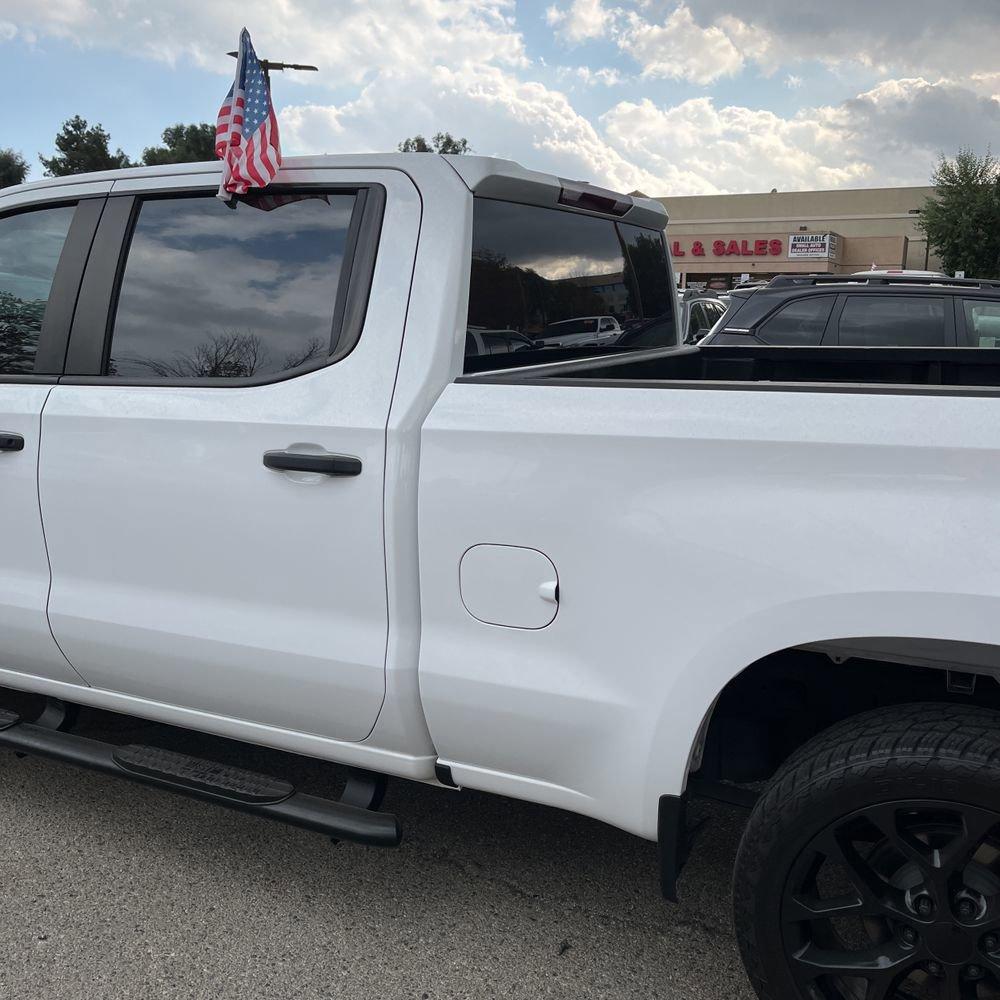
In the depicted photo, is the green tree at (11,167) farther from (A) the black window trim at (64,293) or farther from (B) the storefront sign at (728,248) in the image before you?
(A) the black window trim at (64,293)

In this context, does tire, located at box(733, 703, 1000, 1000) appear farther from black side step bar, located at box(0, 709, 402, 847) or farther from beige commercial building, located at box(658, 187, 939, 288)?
beige commercial building, located at box(658, 187, 939, 288)

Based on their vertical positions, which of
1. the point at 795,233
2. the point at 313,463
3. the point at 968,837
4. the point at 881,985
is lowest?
the point at 881,985

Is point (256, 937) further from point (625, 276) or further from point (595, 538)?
point (625, 276)

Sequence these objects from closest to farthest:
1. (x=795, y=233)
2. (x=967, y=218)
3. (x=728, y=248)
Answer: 1. (x=967, y=218)
2. (x=795, y=233)
3. (x=728, y=248)

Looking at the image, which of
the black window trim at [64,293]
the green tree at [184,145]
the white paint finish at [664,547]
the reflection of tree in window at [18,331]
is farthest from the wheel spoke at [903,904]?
the green tree at [184,145]

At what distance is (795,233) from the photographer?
1839 inches

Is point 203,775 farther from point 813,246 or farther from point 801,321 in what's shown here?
point 813,246

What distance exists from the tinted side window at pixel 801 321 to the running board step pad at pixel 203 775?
238 inches

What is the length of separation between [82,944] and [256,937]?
43 cm

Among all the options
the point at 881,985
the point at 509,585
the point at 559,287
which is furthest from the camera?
the point at 559,287

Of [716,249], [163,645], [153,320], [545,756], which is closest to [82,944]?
[163,645]

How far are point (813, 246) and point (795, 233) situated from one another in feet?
5.68

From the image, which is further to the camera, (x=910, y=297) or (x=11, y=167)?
(x=11, y=167)

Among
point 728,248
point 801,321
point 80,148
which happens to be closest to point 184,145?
point 80,148
